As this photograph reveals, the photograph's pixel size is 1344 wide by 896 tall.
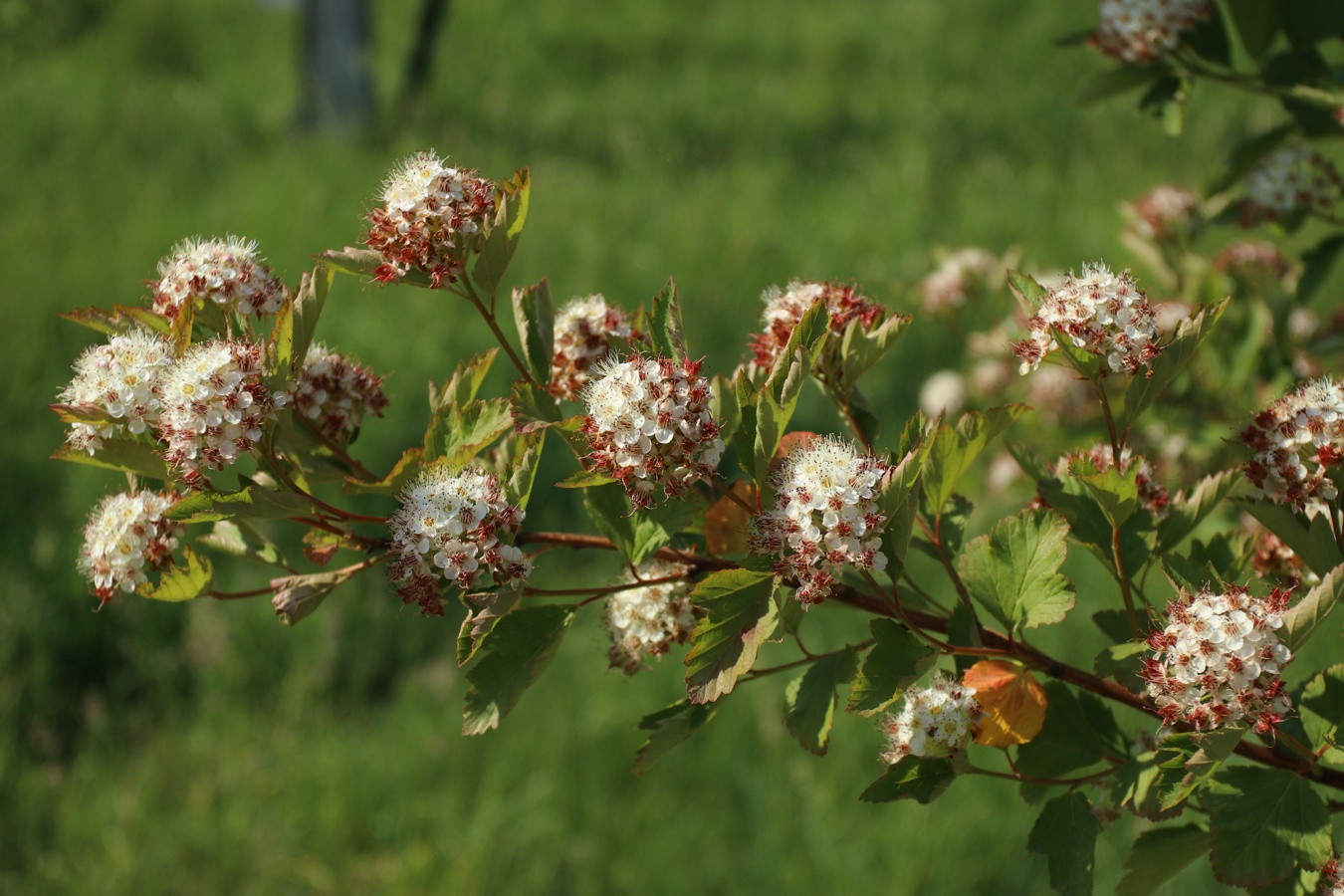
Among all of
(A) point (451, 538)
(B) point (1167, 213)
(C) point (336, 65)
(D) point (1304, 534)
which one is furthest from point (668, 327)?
(C) point (336, 65)

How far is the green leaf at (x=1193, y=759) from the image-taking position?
0.85 meters

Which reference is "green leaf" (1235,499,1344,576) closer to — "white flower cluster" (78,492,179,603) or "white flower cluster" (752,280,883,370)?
"white flower cluster" (752,280,883,370)

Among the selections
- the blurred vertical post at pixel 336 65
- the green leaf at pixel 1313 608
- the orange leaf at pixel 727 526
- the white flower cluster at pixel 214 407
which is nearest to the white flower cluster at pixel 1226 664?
the green leaf at pixel 1313 608

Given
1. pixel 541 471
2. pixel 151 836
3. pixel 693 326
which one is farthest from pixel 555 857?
pixel 693 326

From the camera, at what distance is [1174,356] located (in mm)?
940

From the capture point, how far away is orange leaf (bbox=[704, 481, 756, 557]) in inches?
39.3

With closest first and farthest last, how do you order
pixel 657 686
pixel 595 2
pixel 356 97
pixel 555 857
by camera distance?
pixel 555 857 < pixel 657 686 < pixel 356 97 < pixel 595 2

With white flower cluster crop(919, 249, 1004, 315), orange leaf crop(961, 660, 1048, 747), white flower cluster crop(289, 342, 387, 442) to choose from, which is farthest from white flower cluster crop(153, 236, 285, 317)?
white flower cluster crop(919, 249, 1004, 315)

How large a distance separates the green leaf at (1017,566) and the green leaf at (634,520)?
0.89 feet

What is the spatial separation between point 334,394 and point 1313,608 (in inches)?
32.0

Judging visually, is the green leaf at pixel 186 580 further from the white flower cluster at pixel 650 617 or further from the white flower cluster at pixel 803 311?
the white flower cluster at pixel 803 311

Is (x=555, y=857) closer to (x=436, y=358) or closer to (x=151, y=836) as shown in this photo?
(x=151, y=836)

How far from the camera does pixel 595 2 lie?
8805mm

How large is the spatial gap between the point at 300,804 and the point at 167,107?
448cm
